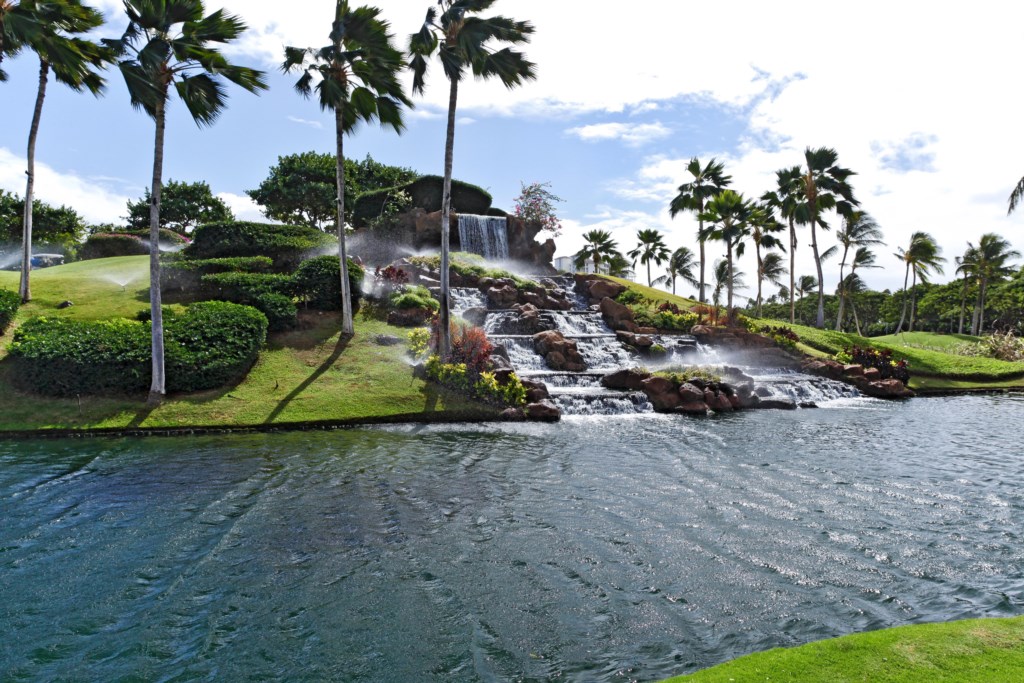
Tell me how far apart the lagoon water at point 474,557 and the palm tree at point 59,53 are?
13.9 m

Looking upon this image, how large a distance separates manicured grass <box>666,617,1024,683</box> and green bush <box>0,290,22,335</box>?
84.7 feet

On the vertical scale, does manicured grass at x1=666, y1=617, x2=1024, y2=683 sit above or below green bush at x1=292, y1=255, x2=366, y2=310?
below

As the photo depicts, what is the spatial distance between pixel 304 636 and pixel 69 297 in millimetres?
25789

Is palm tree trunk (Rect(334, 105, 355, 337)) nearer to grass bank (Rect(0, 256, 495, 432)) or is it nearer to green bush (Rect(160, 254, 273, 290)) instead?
grass bank (Rect(0, 256, 495, 432))

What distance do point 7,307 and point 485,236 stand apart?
3169 centimetres

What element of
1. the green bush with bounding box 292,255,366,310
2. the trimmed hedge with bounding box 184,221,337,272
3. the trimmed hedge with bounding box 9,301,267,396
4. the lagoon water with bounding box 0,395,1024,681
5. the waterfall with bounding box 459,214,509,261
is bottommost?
the lagoon water with bounding box 0,395,1024,681

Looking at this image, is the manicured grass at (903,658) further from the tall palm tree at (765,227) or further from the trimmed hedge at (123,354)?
the tall palm tree at (765,227)

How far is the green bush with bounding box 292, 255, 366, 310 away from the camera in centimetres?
2416

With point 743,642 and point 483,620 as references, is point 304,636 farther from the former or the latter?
point 743,642

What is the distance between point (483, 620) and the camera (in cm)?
558

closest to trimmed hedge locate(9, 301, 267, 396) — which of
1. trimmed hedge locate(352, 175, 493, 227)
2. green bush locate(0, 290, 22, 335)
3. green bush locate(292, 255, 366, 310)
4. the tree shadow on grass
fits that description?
green bush locate(0, 290, 22, 335)

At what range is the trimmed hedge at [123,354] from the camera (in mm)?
16031

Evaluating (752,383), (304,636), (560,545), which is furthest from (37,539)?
(752,383)

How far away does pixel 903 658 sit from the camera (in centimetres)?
388
